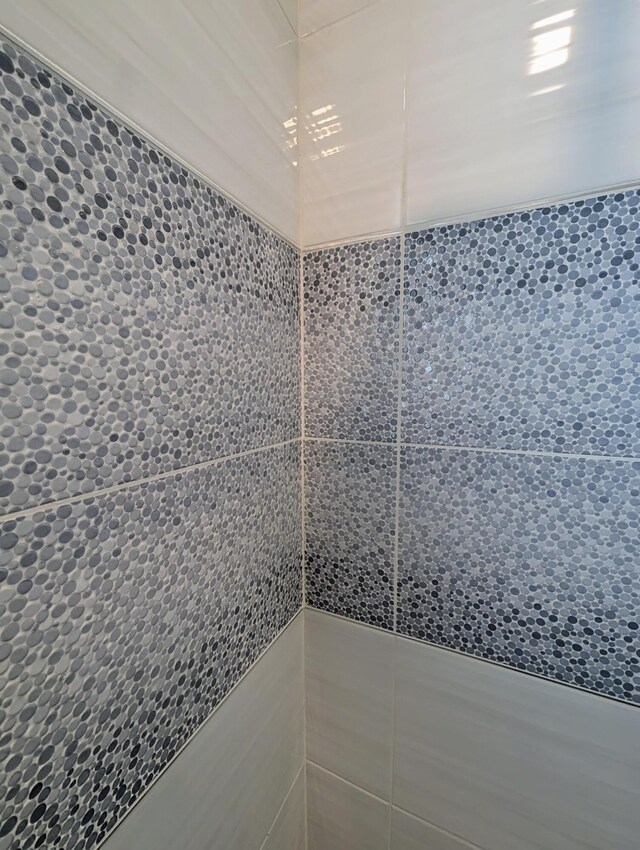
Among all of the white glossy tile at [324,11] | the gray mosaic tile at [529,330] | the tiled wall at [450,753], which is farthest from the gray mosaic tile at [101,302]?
the tiled wall at [450,753]

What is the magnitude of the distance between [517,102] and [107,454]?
76cm

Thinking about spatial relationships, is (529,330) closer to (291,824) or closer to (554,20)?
(554,20)

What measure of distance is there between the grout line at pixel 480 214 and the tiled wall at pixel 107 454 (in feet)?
0.65

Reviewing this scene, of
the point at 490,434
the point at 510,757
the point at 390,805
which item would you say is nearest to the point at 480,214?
the point at 490,434

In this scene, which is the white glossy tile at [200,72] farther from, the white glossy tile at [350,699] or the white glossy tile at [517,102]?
the white glossy tile at [350,699]

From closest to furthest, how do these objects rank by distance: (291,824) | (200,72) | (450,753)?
(200,72) → (450,753) → (291,824)

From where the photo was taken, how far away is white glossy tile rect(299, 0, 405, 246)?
62 centimetres

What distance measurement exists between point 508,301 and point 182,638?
0.70 metres

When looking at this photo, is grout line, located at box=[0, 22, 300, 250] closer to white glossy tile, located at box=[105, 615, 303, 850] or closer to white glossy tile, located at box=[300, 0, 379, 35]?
white glossy tile, located at box=[300, 0, 379, 35]

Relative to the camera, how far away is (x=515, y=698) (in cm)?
62

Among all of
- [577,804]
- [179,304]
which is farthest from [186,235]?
[577,804]

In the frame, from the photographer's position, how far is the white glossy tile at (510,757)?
57cm

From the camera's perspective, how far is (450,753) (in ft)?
2.23

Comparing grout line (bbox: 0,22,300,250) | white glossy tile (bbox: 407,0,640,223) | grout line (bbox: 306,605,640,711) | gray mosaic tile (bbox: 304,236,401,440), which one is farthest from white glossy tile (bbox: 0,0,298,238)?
grout line (bbox: 306,605,640,711)
